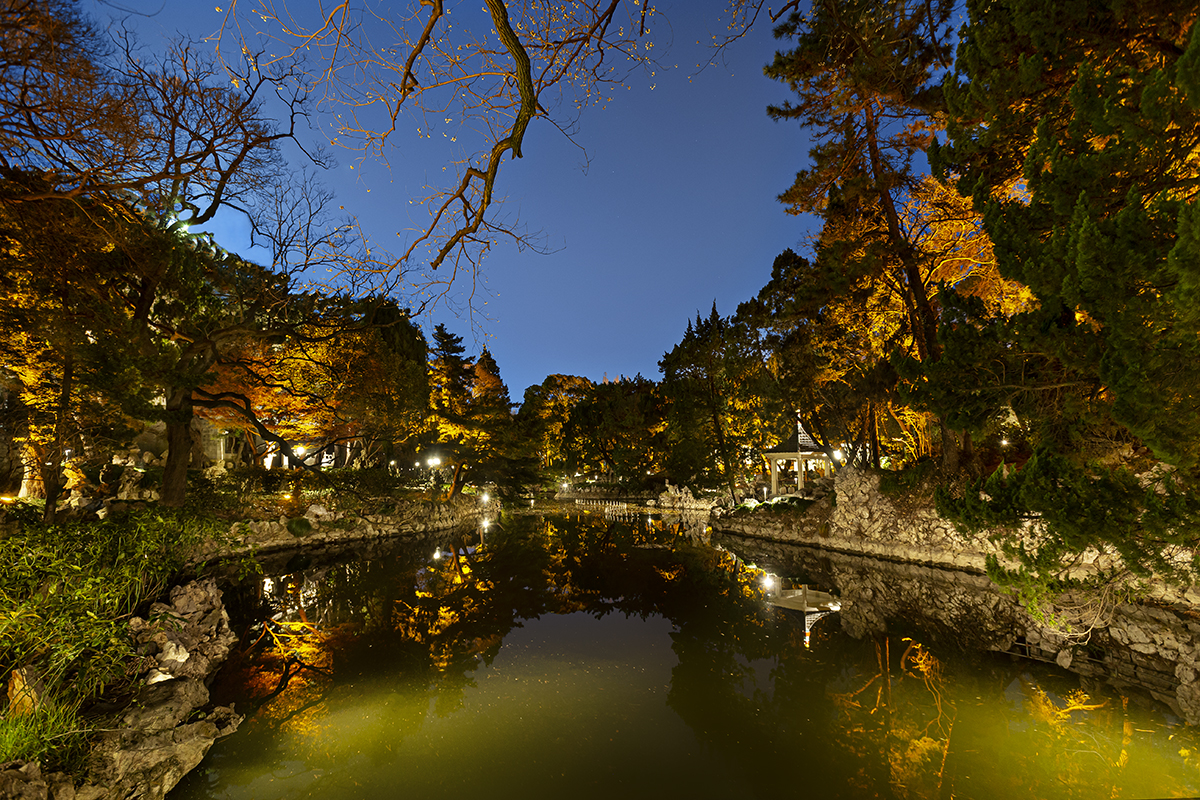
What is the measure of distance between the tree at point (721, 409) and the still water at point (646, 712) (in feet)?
43.7

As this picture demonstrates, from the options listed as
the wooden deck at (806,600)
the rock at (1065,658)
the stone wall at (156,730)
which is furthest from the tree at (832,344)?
the stone wall at (156,730)

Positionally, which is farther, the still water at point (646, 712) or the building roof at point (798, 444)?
the building roof at point (798, 444)

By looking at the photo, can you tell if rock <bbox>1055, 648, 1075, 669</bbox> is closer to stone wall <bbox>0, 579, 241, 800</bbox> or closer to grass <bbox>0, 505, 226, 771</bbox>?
stone wall <bbox>0, 579, 241, 800</bbox>

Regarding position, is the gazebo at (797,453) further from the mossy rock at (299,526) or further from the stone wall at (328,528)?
the mossy rock at (299,526)

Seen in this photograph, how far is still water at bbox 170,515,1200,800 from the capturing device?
4.19 meters

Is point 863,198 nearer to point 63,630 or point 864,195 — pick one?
point 864,195

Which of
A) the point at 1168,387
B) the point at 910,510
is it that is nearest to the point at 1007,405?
the point at 1168,387

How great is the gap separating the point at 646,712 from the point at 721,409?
19.7m

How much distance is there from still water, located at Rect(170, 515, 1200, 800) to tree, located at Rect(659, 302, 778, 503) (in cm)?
1332

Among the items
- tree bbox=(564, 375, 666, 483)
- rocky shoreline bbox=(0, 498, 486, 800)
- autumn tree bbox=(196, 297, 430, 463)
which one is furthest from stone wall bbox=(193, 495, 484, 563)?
tree bbox=(564, 375, 666, 483)

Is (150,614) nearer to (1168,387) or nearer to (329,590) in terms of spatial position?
(329,590)

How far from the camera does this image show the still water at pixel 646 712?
4.19 m

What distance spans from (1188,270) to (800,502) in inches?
683

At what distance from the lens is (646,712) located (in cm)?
552
